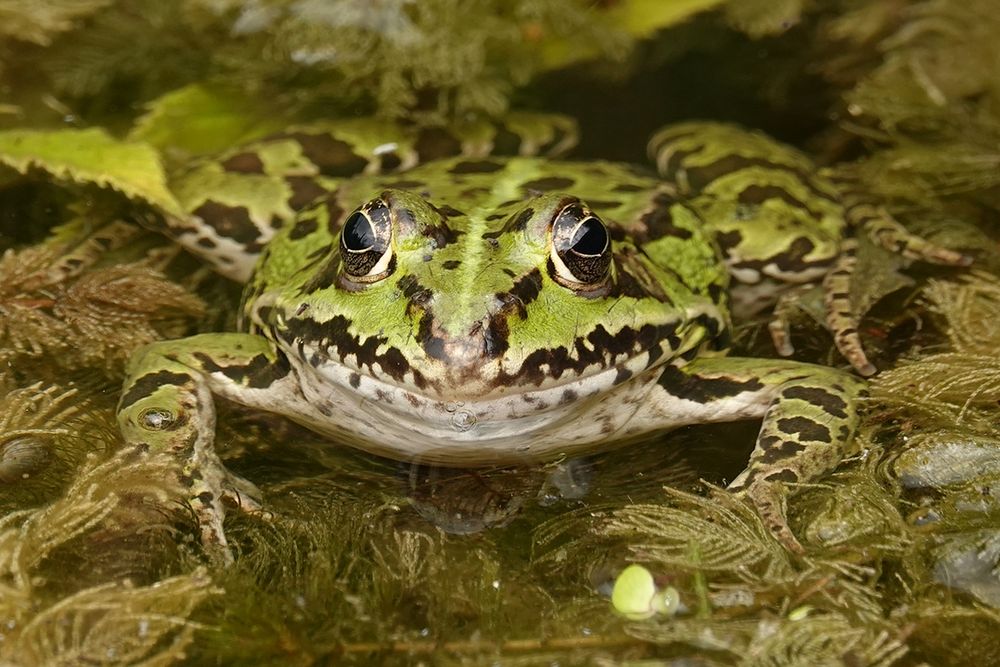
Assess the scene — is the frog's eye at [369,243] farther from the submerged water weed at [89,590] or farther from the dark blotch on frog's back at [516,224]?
the submerged water weed at [89,590]

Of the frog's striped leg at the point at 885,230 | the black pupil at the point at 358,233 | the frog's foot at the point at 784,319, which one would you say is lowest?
the frog's foot at the point at 784,319

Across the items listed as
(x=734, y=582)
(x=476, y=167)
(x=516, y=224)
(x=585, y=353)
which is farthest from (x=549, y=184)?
(x=734, y=582)

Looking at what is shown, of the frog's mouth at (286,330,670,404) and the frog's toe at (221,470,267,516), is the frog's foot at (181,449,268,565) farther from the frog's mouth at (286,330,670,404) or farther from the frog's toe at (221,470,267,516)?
the frog's mouth at (286,330,670,404)

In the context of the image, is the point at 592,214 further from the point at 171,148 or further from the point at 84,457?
the point at 171,148

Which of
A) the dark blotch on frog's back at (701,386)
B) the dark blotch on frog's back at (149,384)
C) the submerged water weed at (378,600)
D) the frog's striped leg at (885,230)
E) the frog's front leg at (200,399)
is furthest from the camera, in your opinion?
the frog's striped leg at (885,230)

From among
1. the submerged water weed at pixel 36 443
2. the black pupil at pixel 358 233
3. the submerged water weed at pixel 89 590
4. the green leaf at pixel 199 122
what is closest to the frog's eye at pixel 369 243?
the black pupil at pixel 358 233

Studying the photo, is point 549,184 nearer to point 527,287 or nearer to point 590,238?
point 590,238

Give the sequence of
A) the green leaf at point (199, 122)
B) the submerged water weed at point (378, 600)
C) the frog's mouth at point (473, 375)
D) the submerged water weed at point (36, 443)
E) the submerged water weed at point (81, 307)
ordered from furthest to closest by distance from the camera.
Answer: the green leaf at point (199, 122) → the submerged water weed at point (81, 307) → the submerged water weed at point (36, 443) → the frog's mouth at point (473, 375) → the submerged water weed at point (378, 600)

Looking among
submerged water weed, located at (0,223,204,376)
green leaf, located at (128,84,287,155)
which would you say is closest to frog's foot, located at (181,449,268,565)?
submerged water weed, located at (0,223,204,376)
